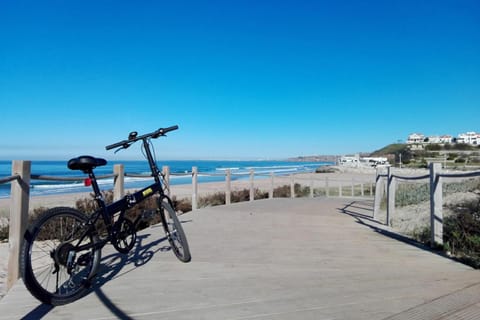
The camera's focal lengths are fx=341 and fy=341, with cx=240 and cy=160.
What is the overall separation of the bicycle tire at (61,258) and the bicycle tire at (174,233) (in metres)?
0.87

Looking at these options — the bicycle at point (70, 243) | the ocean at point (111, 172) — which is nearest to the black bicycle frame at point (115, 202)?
the bicycle at point (70, 243)

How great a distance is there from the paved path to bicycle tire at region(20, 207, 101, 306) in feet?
0.35

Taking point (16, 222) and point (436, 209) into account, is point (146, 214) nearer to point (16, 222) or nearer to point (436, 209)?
point (16, 222)

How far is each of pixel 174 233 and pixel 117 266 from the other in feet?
Result: 2.02

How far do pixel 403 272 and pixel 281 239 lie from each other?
1871mm

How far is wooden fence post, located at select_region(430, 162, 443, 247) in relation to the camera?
407cm

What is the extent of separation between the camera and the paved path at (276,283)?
218cm

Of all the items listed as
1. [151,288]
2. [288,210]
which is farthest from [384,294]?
[288,210]

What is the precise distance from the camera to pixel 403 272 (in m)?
3.07

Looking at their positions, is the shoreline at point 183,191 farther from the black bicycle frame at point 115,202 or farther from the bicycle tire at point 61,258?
the bicycle tire at point 61,258

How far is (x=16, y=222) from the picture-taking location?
9.00 ft

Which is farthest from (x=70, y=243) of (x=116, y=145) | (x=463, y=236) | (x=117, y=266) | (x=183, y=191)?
(x=183, y=191)

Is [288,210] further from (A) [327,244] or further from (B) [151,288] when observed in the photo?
(B) [151,288]

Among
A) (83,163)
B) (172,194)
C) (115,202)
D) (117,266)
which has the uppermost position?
(83,163)
